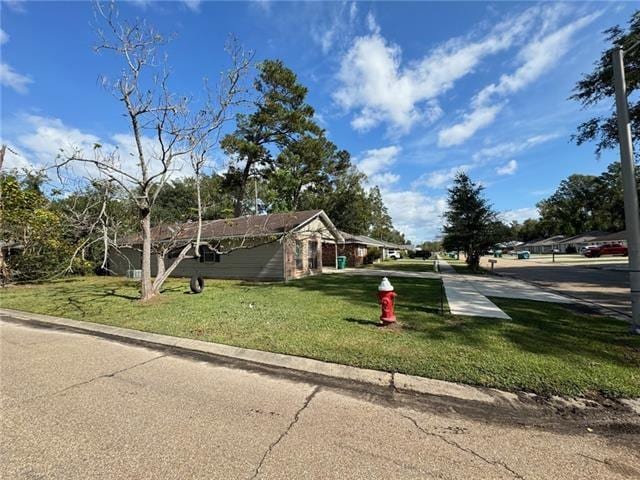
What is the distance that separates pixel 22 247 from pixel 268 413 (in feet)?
65.9

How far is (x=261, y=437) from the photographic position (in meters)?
2.73

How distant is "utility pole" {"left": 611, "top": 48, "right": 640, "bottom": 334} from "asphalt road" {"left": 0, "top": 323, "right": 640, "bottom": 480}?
3725mm

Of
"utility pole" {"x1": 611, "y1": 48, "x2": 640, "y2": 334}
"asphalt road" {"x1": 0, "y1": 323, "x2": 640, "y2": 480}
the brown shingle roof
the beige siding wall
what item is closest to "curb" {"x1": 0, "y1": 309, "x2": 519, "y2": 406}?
"asphalt road" {"x1": 0, "y1": 323, "x2": 640, "y2": 480}

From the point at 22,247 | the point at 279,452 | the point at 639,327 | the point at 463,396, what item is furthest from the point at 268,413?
the point at 22,247

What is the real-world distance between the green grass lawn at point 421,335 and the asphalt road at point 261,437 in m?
0.94

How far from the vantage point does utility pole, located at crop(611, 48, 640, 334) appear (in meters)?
5.25

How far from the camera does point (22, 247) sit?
53.5 feet

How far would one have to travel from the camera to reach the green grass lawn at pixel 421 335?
392 centimetres

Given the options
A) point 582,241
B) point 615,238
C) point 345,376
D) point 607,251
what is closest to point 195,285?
point 345,376

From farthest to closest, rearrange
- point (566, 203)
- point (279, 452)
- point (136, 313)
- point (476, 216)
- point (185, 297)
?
1. point (566, 203)
2. point (476, 216)
3. point (185, 297)
4. point (136, 313)
5. point (279, 452)

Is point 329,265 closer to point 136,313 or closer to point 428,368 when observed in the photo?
point 136,313

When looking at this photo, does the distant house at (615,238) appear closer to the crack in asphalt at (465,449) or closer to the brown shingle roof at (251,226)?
the brown shingle roof at (251,226)

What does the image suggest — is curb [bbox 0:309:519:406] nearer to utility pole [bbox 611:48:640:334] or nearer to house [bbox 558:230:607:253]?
utility pole [bbox 611:48:640:334]

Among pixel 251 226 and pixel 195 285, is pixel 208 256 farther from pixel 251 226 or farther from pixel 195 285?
A: pixel 195 285
